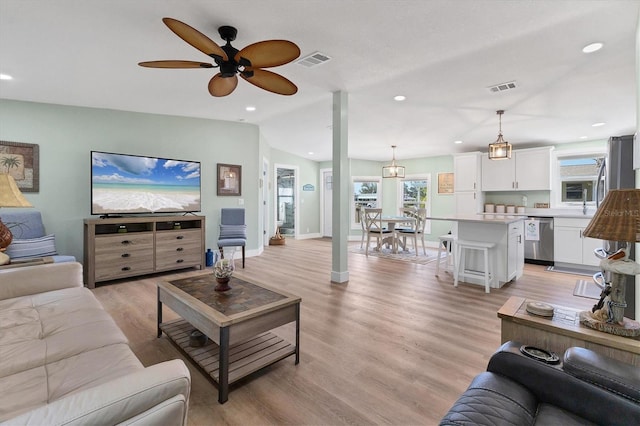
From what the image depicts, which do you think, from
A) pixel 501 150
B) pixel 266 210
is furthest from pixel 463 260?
pixel 266 210

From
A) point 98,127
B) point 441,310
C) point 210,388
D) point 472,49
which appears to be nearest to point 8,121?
point 98,127

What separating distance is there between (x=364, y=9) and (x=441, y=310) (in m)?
2.84

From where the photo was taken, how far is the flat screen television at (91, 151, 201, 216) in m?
4.00

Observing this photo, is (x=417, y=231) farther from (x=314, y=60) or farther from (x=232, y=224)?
(x=314, y=60)

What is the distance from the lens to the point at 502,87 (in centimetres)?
340

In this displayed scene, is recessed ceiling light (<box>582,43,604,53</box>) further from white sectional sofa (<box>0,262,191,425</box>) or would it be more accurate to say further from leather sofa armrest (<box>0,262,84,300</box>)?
leather sofa armrest (<box>0,262,84,300</box>)

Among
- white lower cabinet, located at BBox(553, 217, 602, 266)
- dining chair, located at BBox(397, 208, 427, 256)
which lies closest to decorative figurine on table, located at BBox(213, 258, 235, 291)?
dining chair, located at BBox(397, 208, 427, 256)

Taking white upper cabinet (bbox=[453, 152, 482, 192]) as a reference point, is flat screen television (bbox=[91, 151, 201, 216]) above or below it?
below

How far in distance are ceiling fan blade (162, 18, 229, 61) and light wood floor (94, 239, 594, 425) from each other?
1.91 metres

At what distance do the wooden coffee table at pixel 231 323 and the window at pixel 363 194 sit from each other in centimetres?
657

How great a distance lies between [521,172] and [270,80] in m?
5.88

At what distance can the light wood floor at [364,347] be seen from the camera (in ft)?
5.28

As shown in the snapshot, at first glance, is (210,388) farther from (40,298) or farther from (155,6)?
(155,6)

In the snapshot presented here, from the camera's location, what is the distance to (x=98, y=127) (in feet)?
13.7
